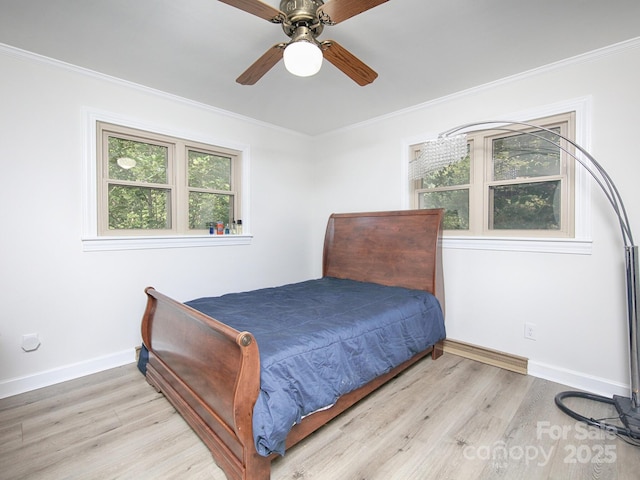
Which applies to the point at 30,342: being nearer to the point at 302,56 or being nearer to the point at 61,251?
the point at 61,251

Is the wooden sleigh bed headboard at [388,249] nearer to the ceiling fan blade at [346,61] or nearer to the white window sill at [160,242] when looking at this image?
the white window sill at [160,242]

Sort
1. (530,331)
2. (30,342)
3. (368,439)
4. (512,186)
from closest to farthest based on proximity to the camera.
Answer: (368,439)
(30,342)
(530,331)
(512,186)

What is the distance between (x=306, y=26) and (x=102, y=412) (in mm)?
2703

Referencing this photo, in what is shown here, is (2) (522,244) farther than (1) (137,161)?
No

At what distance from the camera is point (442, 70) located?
2553 mm

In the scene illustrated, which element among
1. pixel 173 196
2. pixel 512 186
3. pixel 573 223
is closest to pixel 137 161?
pixel 173 196

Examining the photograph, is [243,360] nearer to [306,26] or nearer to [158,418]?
[158,418]

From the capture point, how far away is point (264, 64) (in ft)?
6.31

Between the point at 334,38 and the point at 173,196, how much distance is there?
212 cm

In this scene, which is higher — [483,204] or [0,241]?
[483,204]

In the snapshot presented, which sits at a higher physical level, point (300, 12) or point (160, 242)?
point (300, 12)

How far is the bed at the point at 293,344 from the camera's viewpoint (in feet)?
4.71

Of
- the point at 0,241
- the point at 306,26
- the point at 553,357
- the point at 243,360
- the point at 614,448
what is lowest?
the point at 614,448

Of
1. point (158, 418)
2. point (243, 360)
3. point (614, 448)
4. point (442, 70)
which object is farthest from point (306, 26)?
point (614, 448)
